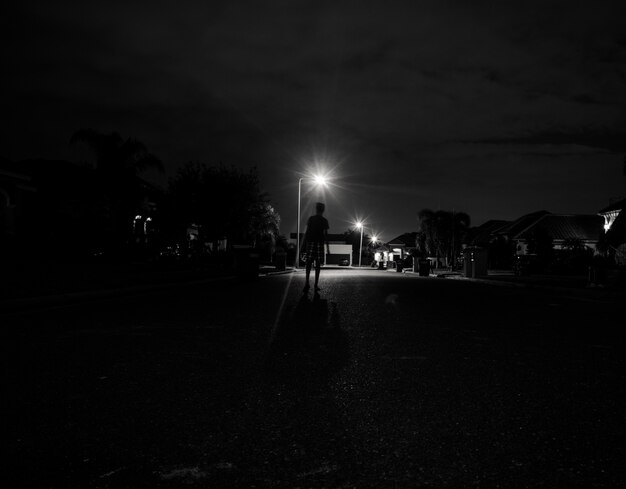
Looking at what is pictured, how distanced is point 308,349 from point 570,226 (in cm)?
7652

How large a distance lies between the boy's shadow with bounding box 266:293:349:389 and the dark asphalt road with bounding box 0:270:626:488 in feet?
0.12

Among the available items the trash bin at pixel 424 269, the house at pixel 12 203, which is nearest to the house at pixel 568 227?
the trash bin at pixel 424 269

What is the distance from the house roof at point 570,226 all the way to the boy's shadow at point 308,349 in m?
67.2

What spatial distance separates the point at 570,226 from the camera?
7444 cm

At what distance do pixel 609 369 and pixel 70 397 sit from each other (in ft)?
14.6

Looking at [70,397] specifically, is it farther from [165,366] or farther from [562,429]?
[562,429]

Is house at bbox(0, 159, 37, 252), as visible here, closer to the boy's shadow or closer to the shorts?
the shorts

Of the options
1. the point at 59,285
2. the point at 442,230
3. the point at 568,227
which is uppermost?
the point at 568,227

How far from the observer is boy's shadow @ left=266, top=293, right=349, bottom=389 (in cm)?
473

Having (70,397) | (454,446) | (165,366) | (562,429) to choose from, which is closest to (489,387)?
(562,429)

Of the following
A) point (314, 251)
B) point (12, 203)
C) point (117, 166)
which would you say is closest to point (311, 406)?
point (314, 251)

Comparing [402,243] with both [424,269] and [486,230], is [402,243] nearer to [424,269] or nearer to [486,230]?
[486,230]

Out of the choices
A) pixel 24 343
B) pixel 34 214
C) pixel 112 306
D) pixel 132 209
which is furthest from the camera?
pixel 132 209

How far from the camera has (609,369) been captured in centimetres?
504
